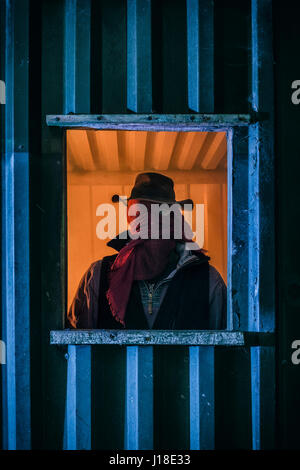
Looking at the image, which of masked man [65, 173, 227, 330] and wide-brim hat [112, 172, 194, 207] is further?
wide-brim hat [112, 172, 194, 207]

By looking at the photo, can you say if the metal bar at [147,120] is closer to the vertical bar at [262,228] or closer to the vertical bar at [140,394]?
the vertical bar at [262,228]

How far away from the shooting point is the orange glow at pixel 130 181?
4.12 meters

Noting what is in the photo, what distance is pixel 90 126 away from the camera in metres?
2.61

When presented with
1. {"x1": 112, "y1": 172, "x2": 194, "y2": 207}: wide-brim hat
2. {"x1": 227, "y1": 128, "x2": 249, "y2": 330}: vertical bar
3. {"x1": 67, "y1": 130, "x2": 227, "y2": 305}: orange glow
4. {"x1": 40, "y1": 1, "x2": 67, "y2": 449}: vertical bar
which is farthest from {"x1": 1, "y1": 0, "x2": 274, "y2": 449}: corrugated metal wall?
{"x1": 67, "y1": 130, "x2": 227, "y2": 305}: orange glow

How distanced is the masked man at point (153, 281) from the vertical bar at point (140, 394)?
47cm

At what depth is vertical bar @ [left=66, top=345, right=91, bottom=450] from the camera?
2525 millimetres

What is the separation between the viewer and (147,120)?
258 centimetres

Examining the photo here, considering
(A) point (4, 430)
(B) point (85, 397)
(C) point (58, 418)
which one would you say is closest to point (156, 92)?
(B) point (85, 397)

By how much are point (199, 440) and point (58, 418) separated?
0.80 metres

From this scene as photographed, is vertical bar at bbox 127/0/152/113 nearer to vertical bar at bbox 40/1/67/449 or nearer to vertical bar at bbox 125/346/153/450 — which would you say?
vertical bar at bbox 40/1/67/449

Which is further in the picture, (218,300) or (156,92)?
(218,300)

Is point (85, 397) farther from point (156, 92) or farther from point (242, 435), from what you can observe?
point (156, 92)

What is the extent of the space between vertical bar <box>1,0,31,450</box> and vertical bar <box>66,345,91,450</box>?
0.82ft

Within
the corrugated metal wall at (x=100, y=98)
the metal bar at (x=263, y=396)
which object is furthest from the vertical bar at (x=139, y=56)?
the metal bar at (x=263, y=396)
